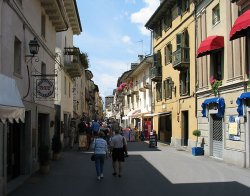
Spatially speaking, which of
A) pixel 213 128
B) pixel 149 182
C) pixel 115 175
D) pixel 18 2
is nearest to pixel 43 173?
pixel 115 175

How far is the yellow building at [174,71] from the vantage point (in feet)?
91.2

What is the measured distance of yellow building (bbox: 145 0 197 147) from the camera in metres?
27.8

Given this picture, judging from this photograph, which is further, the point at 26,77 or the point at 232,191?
the point at 26,77

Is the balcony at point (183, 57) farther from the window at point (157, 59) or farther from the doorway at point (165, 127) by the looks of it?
the window at point (157, 59)

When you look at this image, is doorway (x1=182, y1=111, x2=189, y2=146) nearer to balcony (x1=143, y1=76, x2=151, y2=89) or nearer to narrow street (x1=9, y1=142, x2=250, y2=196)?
narrow street (x1=9, y1=142, x2=250, y2=196)

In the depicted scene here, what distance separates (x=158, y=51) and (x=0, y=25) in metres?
27.4

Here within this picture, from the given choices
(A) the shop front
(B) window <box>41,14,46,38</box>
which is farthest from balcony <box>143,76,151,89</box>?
(A) the shop front

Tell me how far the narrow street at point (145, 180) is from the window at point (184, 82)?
9760 mm

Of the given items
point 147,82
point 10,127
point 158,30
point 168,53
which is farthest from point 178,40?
point 10,127

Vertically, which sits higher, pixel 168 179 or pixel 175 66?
pixel 175 66

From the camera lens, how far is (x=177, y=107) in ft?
104

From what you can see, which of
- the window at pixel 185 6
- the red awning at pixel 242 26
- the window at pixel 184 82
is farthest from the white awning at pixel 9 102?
the window at pixel 185 6

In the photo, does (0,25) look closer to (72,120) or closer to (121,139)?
(121,139)

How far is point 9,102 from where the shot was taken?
9.35 meters
